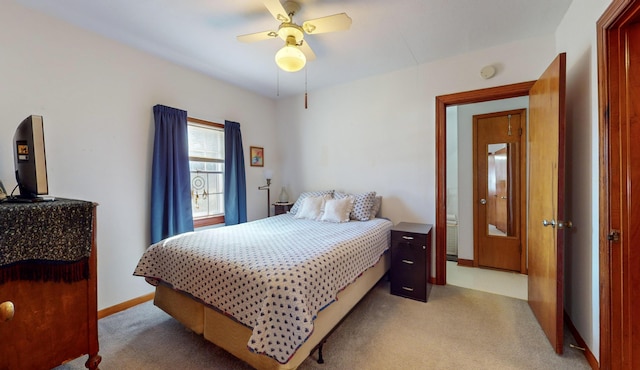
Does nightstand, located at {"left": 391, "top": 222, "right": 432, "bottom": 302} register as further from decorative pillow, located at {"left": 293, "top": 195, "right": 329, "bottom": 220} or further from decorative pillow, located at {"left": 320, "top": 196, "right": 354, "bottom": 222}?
decorative pillow, located at {"left": 293, "top": 195, "right": 329, "bottom": 220}

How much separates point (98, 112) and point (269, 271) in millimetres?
2184

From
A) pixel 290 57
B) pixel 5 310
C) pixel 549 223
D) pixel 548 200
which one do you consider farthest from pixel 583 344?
pixel 5 310

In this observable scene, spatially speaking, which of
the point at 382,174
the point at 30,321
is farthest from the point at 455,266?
the point at 30,321

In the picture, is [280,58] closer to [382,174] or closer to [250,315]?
[250,315]

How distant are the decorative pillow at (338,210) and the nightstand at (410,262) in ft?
1.91

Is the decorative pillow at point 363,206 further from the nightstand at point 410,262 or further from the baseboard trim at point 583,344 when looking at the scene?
the baseboard trim at point 583,344

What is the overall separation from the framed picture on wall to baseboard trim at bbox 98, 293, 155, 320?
2031mm

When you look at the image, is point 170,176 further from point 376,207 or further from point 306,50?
point 376,207

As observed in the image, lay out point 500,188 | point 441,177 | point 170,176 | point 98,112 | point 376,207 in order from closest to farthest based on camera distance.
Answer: point 98,112 < point 170,176 < point 441,177 < point 376,207 < point 500,188

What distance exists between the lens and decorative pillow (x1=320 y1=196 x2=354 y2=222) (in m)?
3.00

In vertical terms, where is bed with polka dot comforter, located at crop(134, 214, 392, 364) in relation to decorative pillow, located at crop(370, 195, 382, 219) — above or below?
below

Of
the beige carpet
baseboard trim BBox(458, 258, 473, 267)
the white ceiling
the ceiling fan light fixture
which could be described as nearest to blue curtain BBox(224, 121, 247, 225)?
the white ceiling

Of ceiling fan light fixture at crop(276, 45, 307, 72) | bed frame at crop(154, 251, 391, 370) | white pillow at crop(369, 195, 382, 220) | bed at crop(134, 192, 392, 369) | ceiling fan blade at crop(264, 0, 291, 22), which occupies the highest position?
ceiling fan blade at crop(264, 0, 291, 22)

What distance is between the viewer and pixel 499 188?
3.44 m
